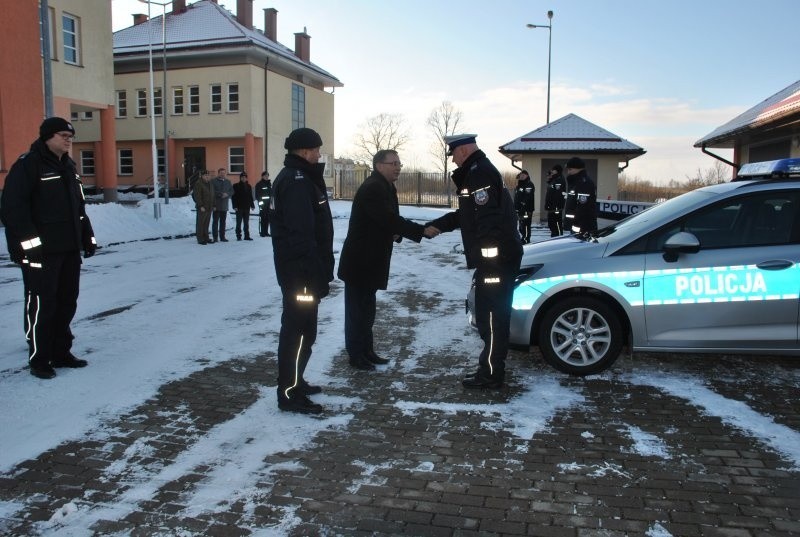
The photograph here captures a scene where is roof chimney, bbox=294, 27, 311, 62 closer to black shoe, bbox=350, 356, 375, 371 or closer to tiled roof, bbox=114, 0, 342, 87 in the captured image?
tiled roof, bbox=114, 0, 342, 87

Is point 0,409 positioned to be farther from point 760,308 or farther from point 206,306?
point 760,308

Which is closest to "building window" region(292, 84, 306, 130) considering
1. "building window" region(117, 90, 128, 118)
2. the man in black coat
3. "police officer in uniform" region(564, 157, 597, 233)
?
"building window" region(117, 90, 128, 118)

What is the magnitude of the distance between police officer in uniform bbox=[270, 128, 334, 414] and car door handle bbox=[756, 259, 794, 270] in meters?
3.41

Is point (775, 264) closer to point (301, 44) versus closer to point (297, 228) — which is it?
point (297, 228)

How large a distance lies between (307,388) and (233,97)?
3253 centimetres

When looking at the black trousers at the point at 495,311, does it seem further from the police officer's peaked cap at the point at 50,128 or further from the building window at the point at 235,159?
the building window at the point at 235,159

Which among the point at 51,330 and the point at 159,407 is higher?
the point at 51,330

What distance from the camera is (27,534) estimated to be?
3074 mm

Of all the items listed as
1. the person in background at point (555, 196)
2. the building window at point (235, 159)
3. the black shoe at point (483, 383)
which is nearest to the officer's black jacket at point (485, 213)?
the black shoe at point (483, 383)

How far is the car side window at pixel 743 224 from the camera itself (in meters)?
5.37

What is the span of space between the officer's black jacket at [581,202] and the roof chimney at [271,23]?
114 ft

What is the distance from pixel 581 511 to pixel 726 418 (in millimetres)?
1888

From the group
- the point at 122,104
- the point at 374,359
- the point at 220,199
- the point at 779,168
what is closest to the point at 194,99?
the point at 122,104

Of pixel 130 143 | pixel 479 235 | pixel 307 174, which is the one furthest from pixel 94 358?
pixel 130 143
